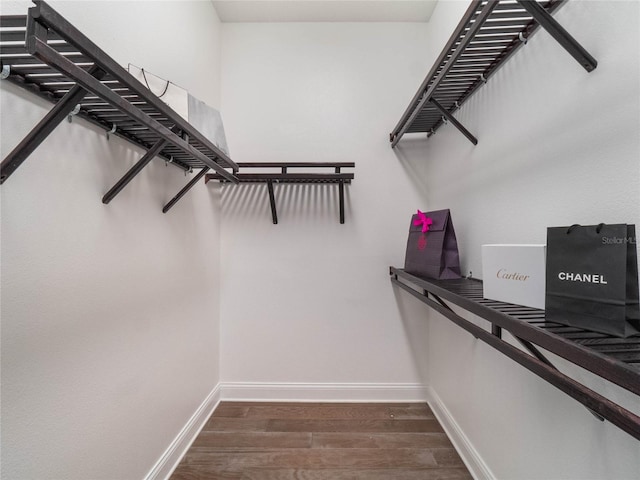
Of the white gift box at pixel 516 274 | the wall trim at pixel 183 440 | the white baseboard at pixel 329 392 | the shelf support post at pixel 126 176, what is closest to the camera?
the white gift box at pixel 516 274

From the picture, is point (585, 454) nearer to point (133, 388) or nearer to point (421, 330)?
point (421, 330)

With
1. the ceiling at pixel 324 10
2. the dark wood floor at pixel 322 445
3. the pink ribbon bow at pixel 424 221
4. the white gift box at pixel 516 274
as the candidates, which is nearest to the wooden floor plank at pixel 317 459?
the dark wood floor at pixel 322 445

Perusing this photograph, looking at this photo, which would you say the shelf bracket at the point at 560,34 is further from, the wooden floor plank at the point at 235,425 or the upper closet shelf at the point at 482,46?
the wooden floor plank at the point at 235,425

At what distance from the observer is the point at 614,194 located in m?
0.65

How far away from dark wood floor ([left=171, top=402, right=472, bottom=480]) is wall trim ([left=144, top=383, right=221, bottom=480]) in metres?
0.03

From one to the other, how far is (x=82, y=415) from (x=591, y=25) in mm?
1699

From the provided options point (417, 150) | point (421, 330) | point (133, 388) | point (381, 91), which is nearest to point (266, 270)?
point (133, 388)

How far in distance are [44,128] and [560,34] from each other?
1.17 meters

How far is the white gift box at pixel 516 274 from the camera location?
0.73 m

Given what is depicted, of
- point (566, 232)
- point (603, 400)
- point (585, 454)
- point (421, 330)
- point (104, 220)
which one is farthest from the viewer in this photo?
point (421, 330)

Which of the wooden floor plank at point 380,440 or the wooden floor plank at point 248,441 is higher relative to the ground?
the wooden floor plank at point 380,440

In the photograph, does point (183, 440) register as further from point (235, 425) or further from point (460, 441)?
point (460, 441)

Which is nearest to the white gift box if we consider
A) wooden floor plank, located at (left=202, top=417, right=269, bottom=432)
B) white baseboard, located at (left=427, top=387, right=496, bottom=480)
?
white baseboard, located at (left=427, top=387, right=496, bottom=480)

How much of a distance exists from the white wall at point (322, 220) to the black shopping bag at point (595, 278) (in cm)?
117
